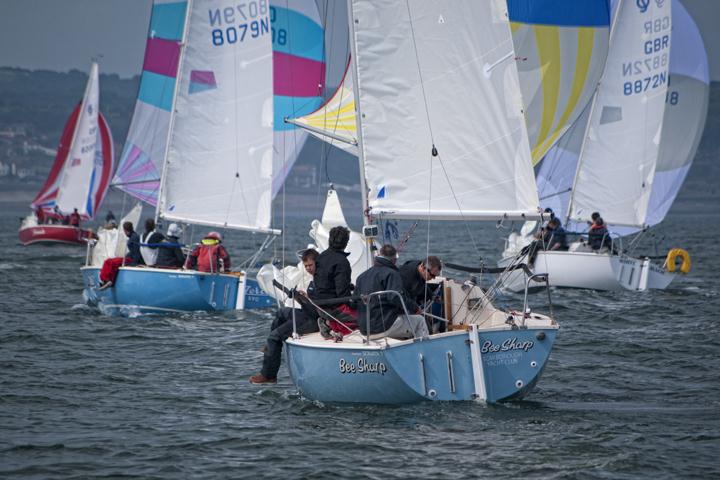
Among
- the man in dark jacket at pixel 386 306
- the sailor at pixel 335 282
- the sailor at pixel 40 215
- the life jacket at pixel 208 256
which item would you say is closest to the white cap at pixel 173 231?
the life jacket at pixel 208 256

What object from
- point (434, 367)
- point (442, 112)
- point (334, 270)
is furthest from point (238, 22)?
point (434, 367)

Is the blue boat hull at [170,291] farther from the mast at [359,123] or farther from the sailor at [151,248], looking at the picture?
the mast at [359,123]

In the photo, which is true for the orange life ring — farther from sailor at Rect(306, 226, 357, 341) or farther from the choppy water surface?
sailor at Rect(306, 226, 357, 341)

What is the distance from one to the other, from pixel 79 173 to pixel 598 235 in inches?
1098

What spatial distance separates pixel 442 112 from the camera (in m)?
12.0

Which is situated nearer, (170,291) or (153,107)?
(170,291)

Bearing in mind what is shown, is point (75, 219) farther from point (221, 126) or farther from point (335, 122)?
point (335, 122)

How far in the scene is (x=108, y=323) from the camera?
723 inches

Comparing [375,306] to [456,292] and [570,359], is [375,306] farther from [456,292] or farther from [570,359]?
[570,359]

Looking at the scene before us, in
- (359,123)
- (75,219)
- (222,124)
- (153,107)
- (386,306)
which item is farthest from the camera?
(75,219)

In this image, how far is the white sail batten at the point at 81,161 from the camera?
46.6m

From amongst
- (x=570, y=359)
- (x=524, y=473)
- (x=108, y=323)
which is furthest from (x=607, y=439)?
(x=108, y=323)

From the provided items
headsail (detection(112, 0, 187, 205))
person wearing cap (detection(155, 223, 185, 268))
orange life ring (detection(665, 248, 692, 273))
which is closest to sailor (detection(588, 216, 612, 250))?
orange life ring (detection(665, 248, 692, 273))

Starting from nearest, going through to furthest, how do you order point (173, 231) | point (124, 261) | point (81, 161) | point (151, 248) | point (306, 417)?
point (306, 417)
point (124, 261)
point (151, 248)
point (173, 231)
point (81, 161)
